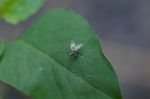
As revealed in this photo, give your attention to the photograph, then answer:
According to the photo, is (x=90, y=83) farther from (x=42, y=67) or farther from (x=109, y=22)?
A: (x=109, y=22)

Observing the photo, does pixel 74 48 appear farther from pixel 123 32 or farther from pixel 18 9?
pixel 123 32

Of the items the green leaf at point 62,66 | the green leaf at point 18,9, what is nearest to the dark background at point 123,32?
the green leaf at point 18,9

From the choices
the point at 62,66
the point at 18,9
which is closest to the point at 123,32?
the point at 18,9

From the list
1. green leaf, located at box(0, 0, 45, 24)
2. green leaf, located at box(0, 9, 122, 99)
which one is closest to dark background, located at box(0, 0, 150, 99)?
green leaf, located at box(0, 0, 45, 24)

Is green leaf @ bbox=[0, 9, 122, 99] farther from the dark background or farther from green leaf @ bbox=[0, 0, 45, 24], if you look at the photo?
the dark background

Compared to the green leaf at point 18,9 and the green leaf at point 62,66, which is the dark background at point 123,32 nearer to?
the green leaf at point 18,9

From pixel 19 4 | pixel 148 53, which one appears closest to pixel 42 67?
pixel 19 4
